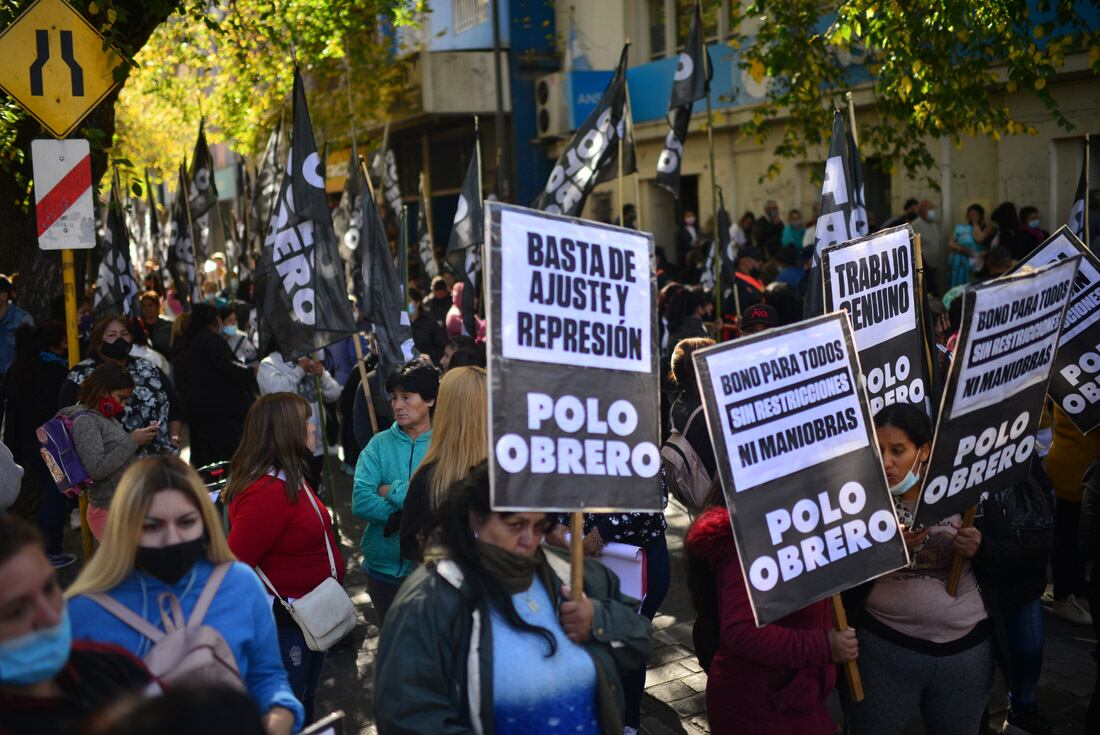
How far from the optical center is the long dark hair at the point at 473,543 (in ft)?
9.67

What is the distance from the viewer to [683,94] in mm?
10883

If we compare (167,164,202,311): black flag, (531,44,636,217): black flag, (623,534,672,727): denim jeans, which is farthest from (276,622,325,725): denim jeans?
(167,164,202,311): black flag

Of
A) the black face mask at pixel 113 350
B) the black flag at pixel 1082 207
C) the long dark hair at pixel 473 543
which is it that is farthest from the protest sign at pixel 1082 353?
the black face mask at pixel 113 350

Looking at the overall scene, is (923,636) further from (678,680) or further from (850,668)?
(678,680)

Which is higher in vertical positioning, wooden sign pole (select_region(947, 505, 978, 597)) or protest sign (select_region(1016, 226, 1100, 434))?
protest sign (select_region(1016, 226, 1100, 434))

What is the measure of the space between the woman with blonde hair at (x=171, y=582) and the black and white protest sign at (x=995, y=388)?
2.25 meters

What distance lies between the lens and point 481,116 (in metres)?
26.2

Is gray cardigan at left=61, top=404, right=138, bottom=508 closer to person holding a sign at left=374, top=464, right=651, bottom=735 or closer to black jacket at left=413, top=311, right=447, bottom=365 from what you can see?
person holding a sign at left=374, top=464, right=651, bottom=735

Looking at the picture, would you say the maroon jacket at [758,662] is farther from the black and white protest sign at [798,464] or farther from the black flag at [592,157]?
the black flag at [592,157]

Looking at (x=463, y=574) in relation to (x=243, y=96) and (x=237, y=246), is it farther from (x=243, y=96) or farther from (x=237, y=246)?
(x=237, y=246)

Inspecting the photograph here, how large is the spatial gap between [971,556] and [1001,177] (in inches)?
533

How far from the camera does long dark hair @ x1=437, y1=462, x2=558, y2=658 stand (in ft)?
9.67

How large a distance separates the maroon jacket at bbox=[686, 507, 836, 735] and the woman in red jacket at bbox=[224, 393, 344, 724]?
1.73 meters

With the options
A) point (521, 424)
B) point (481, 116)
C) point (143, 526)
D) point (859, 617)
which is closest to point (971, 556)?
point (859, 617)
